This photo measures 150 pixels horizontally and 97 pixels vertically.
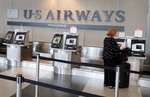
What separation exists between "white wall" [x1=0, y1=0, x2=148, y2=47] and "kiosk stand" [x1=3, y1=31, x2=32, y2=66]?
7.00 feet

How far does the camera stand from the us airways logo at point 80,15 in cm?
834

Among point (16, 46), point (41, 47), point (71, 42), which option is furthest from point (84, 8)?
point (16, 46)

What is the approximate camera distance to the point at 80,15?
29.1 feet

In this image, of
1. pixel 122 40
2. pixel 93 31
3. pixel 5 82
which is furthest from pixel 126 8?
pixel 5 82

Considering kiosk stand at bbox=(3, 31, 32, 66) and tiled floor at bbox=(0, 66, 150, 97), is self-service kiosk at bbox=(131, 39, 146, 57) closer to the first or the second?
tiled floor at bbox=(0, 66, 150, 97)

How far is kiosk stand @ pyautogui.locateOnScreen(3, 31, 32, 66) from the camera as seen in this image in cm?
731

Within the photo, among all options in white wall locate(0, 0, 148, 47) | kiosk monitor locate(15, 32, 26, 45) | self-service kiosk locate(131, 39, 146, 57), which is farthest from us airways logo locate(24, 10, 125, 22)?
self-service kiosk locate(131, 39, 146, 57)

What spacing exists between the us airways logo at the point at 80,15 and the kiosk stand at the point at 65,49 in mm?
2248

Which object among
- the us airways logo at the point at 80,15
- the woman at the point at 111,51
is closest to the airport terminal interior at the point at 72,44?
the us airways logo at the point at 80,15

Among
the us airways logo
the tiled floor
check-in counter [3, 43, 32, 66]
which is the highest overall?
the us airways logo

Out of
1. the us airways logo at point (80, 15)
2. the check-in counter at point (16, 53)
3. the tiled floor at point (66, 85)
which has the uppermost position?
the us airways logo at point (80, 15)

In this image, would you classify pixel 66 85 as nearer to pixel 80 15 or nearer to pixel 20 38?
pixel 20 38

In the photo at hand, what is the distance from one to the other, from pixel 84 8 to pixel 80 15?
307mm

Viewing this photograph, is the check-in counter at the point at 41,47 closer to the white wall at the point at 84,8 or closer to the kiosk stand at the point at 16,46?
the white wall at the point at 84,8
